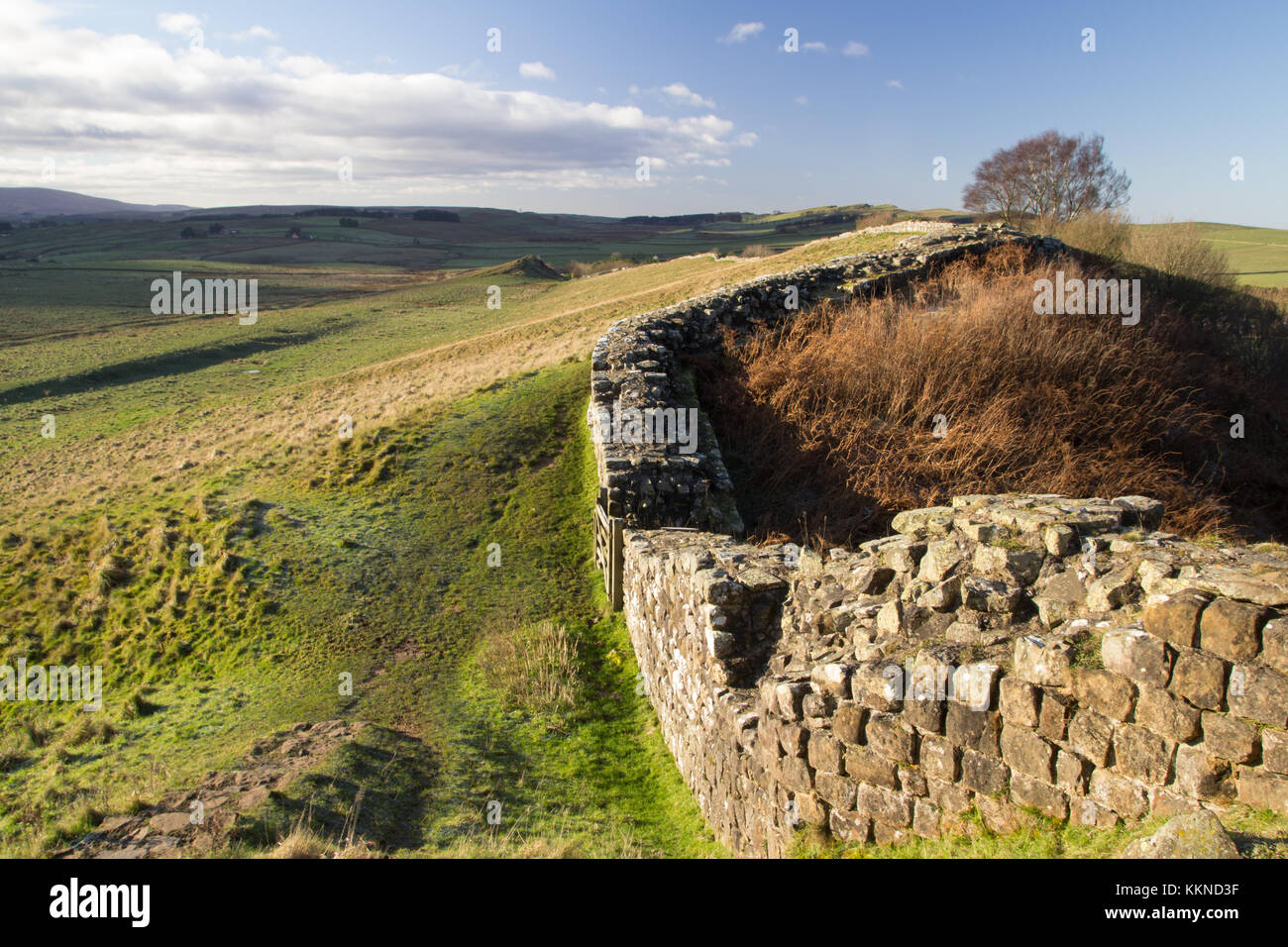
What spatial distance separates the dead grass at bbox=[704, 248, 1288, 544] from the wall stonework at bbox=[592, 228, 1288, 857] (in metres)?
4.15

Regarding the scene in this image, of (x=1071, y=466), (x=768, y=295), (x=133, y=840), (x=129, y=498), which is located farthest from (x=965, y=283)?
(x=129, y=498)

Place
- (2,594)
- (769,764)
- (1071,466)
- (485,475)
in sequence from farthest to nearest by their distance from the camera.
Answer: (485,475) < (2,594) < (1071,466) < (769,764)

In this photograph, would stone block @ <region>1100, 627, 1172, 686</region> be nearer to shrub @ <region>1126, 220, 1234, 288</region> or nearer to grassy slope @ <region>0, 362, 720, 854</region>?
grassy slope @ <region>0, 362, 720, 854</region>

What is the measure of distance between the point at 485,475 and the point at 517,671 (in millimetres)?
5364

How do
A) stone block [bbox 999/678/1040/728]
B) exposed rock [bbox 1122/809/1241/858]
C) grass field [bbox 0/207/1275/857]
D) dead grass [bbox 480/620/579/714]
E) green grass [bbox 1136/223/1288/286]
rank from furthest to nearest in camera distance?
1. green grass [bbox 1136/223/1288/286]
2. dead grass [bbox 480/620/579/714]
3. grass field [bbox 0/207/1275/857]
4. stone block [bbox 999/678/1040/728]
5. exposed rock [bbox 1122/809/1241/858]

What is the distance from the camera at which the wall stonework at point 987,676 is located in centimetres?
310

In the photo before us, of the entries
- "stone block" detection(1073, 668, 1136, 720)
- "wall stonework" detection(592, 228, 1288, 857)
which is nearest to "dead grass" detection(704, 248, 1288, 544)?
"wall stonework" detection(592, 228, 1288, 857)

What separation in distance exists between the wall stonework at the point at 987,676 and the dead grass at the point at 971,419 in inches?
163

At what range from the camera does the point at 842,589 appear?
5070 mm

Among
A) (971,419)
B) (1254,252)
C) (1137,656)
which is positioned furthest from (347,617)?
(1254,252)

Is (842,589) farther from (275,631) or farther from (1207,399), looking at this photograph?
(1207,399)

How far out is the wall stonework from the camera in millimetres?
3102

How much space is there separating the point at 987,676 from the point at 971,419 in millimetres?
8653

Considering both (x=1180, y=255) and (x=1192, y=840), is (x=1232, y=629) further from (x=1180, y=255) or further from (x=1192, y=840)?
(x=1180, y=255)
